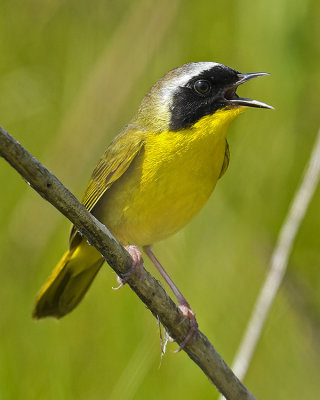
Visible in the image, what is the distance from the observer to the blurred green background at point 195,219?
439 centimetres

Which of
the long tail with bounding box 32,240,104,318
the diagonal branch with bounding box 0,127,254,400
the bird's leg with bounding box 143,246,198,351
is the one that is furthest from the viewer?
the long tail with bounding box 32,240,104,318

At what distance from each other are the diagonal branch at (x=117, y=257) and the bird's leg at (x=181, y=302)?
0.03m

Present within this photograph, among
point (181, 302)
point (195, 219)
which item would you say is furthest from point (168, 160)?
point (195, 219)

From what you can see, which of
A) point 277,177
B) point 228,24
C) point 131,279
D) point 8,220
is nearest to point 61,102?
point 8,220

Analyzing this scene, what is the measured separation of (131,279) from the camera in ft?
9.74

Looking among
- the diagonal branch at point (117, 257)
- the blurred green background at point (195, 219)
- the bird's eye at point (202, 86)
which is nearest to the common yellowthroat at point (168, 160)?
the bird's eye at point (202, 86)

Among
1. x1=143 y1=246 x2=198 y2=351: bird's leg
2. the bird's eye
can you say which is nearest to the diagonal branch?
x1=143 y1=246 x2=198 y2=351: bird's leg

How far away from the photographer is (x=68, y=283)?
4375 millimetres

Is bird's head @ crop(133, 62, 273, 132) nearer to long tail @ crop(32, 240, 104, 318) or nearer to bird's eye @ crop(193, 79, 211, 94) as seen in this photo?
bird's eye @ crop(193, 79, 211, 94)

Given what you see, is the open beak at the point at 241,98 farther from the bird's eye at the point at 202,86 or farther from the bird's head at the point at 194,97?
the bird's eye at the point at 202,86

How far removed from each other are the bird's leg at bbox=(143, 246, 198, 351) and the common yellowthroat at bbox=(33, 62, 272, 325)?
1cm

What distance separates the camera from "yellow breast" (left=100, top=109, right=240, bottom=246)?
379 cm

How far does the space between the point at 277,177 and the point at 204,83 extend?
1.02 metres

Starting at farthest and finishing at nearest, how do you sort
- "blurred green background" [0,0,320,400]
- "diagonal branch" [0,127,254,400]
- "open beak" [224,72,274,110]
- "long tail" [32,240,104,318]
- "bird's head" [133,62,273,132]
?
"blurred green background" [0,0,320,400] → "long tail" [32,240,104,318] → "bird's head" [133,62,273,132] → "open beak" [224,72,274,110] → "diagonal branch" [0,127,254,400]
